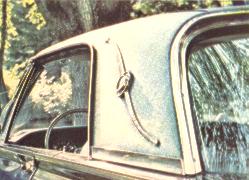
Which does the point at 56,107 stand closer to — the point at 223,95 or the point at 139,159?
the point at 223,95

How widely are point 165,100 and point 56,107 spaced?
155 cm

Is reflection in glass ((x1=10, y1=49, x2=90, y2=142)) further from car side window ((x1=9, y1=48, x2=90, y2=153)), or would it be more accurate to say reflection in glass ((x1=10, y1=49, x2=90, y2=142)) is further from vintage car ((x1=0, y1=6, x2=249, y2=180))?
vintage car ((x1=0, y1=6, x2=249, y2=180))

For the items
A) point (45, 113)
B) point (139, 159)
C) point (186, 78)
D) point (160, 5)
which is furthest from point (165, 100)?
point (160, 5)

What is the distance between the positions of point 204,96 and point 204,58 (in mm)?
151

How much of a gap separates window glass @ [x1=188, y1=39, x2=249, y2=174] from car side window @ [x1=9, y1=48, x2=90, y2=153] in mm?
768

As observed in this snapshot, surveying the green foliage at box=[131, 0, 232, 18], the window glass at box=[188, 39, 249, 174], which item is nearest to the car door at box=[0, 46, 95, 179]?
the window glass at box=[188, 39, 249, 174]

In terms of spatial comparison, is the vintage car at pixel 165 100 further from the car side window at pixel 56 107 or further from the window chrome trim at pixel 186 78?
the car side window at pixel 56 107

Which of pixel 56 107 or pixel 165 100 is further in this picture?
pixel 56 107

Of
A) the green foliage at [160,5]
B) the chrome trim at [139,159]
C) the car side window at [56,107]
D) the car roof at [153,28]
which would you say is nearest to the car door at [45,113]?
the car side window at [56,107]

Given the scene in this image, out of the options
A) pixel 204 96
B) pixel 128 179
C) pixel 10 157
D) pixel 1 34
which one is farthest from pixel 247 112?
pixel 1 34

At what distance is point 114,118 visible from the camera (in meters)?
2.33

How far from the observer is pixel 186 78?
2.07m

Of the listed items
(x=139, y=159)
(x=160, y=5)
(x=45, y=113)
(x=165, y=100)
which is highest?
(x=160, y=5)

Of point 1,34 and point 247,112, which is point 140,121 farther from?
point 1,34
